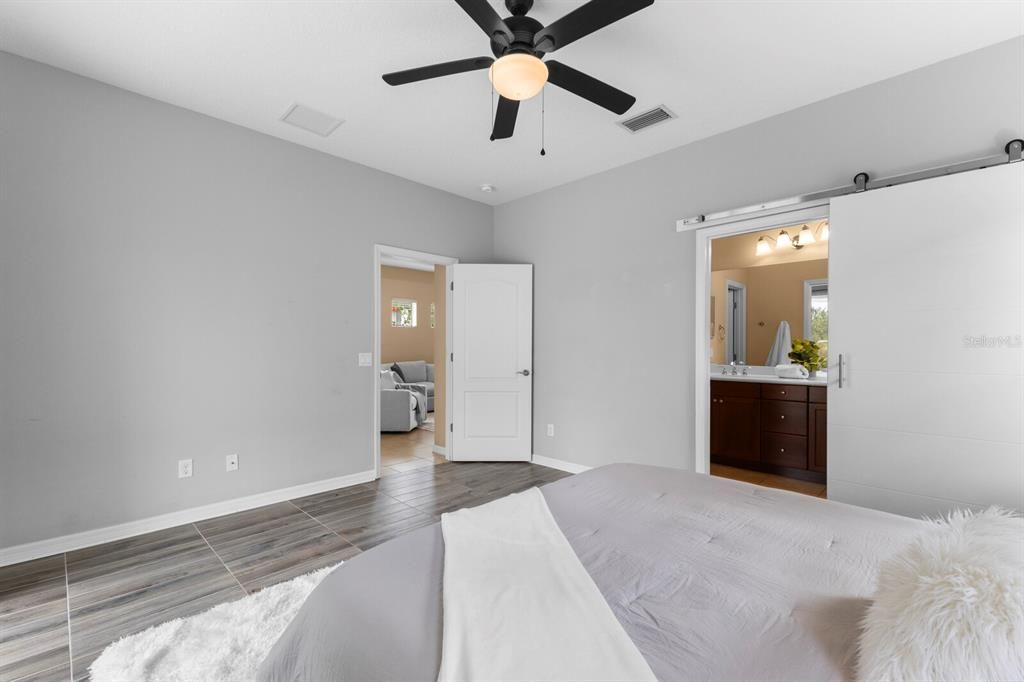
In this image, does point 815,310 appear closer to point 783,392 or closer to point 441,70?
point 783,392

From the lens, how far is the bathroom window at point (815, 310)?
4.76 metres

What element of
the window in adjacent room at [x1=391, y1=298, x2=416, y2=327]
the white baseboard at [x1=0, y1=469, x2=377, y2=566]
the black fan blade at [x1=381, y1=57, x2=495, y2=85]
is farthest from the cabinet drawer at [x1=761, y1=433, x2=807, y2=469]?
the window in adjacent room at [x1=391, y1=298, x2=416, y2=327]

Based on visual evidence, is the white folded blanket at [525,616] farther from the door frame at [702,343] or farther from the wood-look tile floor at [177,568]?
the door frame at [702,343]

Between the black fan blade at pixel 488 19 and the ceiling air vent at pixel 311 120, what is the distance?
5.95 ft

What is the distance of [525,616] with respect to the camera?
0.98m

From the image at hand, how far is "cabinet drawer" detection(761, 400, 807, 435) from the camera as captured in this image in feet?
13.4

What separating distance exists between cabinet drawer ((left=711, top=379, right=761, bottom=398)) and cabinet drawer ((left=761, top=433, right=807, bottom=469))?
15.6 inches

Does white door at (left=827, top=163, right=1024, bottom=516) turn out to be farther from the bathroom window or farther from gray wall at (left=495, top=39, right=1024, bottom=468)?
the bathroom window

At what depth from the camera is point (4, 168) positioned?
2.57m

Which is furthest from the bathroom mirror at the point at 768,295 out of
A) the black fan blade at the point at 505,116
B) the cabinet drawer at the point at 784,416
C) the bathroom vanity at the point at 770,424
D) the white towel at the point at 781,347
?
the black fan blade at the point at 505,116

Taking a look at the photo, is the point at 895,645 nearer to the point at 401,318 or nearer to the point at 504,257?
the point at 504,257

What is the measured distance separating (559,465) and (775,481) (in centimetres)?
189

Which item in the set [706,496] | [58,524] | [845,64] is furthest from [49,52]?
[845,64]

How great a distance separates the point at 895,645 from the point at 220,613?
93.1 inches
